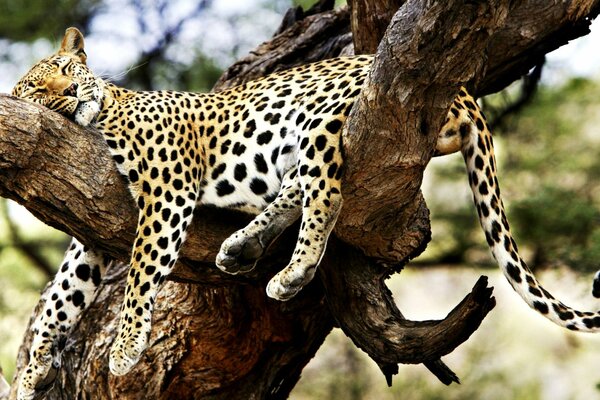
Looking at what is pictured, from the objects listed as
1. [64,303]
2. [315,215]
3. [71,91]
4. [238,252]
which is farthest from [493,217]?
[64,303]

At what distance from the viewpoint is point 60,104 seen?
6312 mm

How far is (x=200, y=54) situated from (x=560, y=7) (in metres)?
7.69

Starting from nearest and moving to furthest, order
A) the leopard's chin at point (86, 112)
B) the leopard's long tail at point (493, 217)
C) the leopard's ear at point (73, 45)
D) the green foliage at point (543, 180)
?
the leopard's long tail at point (493, 217) → the leopard's chin at point (86, 112) → the leopard's ear at point (73, 45) → the green foliage at point (543, 180)

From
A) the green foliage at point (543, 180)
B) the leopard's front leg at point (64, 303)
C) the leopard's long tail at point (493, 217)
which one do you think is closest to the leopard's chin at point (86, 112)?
the leopard's front leg at point (64, 303)

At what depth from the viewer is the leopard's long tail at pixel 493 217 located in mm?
5796

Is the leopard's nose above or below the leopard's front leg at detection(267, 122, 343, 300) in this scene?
above

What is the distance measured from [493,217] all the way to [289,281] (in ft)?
4.52

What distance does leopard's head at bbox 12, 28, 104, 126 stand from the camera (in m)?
6.33

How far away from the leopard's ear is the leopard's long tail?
Result: 2.79 m

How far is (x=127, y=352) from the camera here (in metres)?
6.17

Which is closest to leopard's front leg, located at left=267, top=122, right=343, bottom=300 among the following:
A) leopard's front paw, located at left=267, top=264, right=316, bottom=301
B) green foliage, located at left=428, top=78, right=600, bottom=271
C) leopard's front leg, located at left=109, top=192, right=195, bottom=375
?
leopard's front paw, located at left=267, top=264, right=316, bottom=301

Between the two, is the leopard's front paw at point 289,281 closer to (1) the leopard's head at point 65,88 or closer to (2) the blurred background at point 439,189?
(1) the leopard's head at point 65,88

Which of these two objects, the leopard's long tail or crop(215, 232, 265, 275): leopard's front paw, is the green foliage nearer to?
the leopard's long tail

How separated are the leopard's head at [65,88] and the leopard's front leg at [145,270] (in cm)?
72
